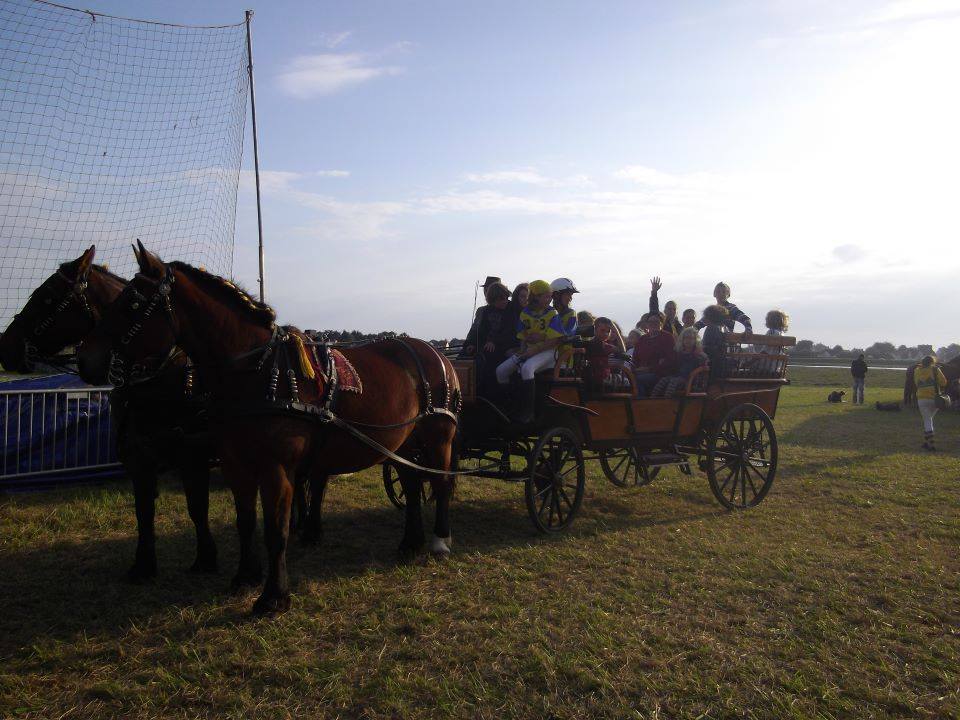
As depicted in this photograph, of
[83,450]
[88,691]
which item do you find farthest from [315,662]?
[83,450]

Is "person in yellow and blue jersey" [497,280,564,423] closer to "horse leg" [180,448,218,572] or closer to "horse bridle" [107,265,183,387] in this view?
"horse leg" [180,448,218,572]

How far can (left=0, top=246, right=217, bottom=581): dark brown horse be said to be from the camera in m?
4.25

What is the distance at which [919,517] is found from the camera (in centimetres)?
714

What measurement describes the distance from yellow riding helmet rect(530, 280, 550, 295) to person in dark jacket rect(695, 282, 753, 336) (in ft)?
8.16

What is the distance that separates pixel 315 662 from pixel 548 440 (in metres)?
3.27

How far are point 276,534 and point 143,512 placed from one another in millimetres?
1417

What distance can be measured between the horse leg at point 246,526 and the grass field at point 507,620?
140 mm

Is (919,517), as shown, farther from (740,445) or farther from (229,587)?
(229,587)

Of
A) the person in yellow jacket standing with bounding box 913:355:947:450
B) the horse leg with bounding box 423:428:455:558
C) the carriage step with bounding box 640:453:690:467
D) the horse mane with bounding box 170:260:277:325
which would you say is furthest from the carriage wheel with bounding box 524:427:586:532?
the person in yellow jacket standing with bounding box 913:355:947:450

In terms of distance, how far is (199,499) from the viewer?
202 inches

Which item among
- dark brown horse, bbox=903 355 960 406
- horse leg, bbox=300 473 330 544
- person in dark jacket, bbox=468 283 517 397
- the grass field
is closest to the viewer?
the grass field

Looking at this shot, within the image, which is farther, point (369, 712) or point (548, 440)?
point (548, 440)

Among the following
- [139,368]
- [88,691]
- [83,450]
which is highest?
[139,368]

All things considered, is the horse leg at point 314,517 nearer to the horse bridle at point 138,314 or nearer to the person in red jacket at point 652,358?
the horse bridle at point 138,314
